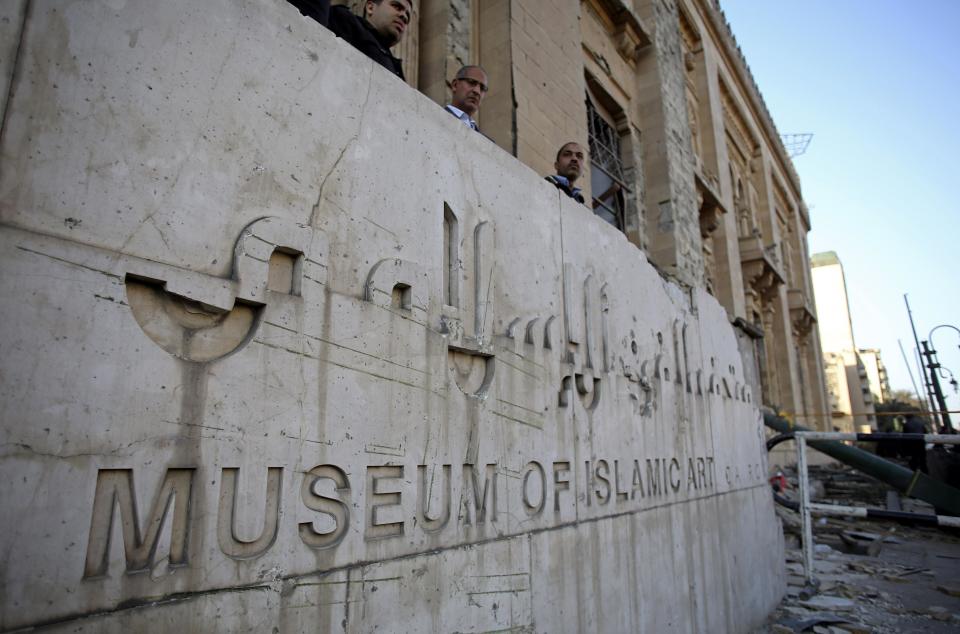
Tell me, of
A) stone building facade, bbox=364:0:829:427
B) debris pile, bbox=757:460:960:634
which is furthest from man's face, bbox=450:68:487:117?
debris pile, bbox=757:460:960:634

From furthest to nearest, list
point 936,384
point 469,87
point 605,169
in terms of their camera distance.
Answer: point 936,384
point 605,169
point 469,87

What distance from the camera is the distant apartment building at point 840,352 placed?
105 feet

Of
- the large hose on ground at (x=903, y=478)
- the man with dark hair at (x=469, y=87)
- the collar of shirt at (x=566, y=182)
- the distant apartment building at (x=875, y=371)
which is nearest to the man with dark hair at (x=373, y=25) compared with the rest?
the man with dark hair at (x=469, y=87)

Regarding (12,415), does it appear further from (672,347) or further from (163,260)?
(672,347)

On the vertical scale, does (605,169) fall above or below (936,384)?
above

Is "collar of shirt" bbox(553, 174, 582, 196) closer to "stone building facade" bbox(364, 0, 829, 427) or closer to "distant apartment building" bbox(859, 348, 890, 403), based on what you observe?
"stone building facade" bbox(364, 0, 829, 427)

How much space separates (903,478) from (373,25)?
8380 millimetres

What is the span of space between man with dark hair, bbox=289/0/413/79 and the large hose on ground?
721 cm

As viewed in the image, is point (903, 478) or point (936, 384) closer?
point (903, 478)

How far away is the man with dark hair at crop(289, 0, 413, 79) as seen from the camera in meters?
2.19

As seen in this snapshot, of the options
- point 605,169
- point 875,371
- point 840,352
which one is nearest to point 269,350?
point 605,169

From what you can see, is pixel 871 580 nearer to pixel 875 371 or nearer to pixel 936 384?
pixel 936 384

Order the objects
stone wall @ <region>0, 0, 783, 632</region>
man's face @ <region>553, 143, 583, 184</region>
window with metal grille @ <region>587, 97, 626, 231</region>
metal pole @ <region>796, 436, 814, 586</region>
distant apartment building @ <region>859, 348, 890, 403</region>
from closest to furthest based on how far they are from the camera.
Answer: stone wall @ <region>0, 0, 783, 632</region> < man's face @ <region>553, 143, 583, 184</region> < metal pole @ <region>796, 436, 814, 586</region> < window with metal grille @ <region>587, 97, 626, 231</region> < distant apartment building @ <region>859, 348, 890, 403</region>

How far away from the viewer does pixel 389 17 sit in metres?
2.38
